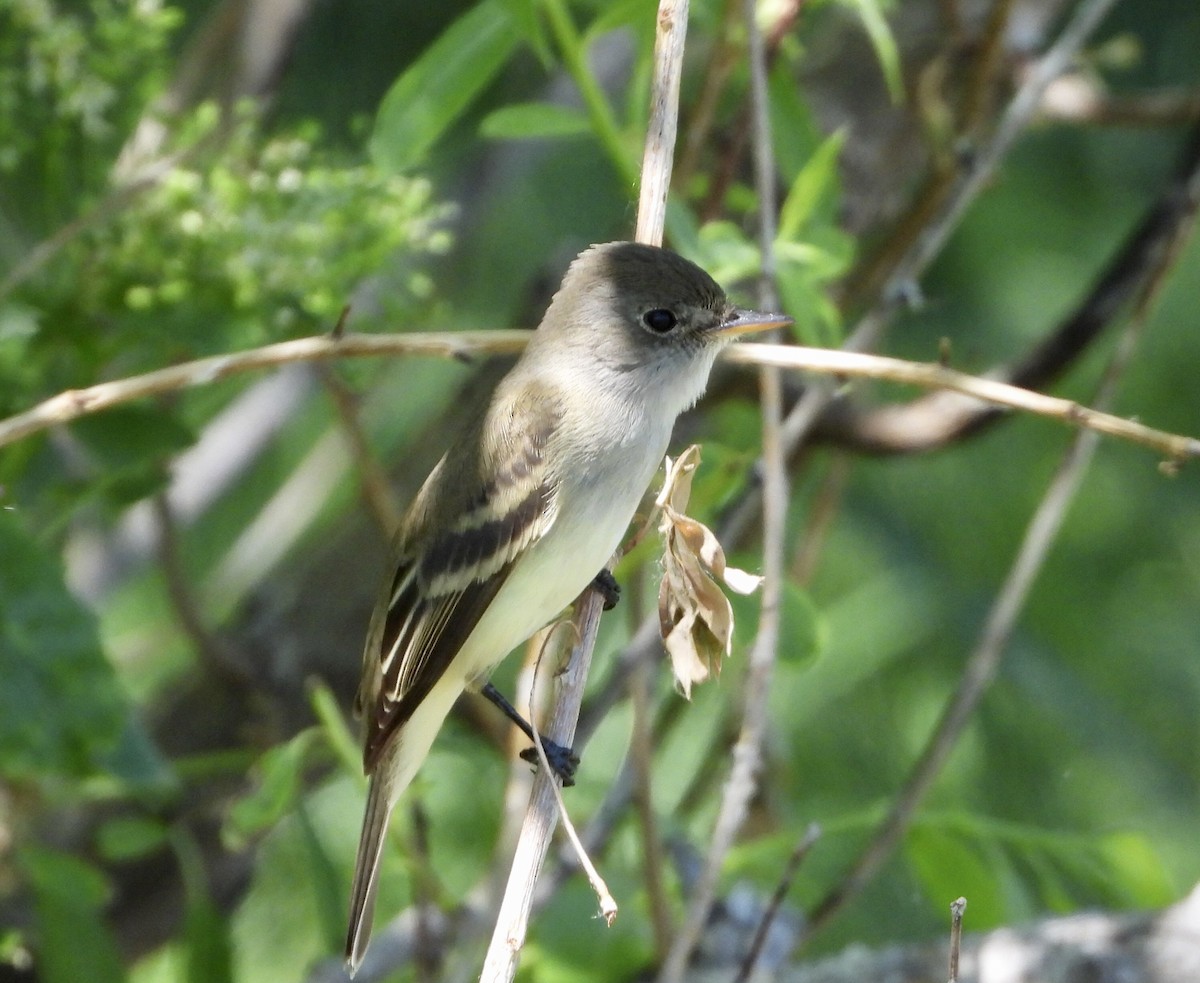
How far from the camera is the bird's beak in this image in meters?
2.64

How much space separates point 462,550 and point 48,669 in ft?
2.23

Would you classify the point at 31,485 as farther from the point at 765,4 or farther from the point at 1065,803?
the point at 1065,803

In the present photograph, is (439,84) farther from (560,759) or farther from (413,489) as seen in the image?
(413,489)

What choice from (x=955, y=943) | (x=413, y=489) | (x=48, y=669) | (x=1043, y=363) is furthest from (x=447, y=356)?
(x=1043, y=363)

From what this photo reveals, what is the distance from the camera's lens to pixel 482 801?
3.75m

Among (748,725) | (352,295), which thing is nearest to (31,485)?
(352,295)

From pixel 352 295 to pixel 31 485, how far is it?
1080 mm

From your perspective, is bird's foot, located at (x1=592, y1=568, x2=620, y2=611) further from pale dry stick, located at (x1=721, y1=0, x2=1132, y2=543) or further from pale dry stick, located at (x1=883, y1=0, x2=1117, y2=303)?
pale dry stick, located at (x1=883, y1=0, x2=1117, y2=303)

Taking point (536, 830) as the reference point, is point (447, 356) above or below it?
above

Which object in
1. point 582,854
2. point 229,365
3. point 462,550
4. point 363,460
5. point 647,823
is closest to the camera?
point 582,854

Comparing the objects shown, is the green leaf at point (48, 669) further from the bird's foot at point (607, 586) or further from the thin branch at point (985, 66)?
the thin branch at point (985, 66)

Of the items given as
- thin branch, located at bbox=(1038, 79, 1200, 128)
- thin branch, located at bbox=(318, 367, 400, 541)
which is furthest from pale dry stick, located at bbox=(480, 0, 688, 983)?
thin branch, located at bbox=(1038, 79, 1200, 128)

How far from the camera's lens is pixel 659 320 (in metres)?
2.90

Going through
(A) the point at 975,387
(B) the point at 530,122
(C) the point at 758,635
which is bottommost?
(C) the point at 758,635
